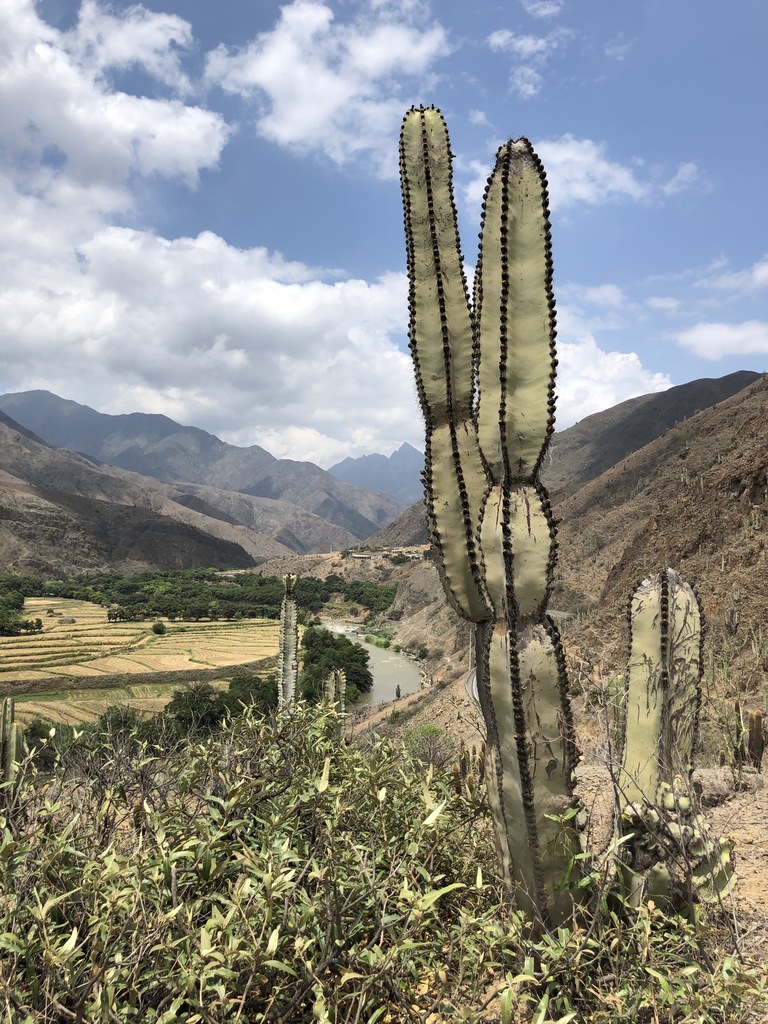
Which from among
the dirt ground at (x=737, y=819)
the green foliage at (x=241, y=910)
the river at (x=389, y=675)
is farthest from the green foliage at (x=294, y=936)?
the river at (x=389, y=675)

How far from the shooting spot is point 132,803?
3131 millimetres

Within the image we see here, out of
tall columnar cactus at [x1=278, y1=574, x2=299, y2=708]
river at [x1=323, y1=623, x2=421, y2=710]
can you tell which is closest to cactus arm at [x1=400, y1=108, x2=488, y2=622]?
tall columnar cactus at [x1=278, y1=574, x2=299, y2=708]

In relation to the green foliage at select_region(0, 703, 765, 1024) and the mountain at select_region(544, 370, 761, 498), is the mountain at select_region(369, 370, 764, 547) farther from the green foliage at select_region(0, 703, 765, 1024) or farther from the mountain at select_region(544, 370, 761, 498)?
the green foliage at select_region(0, 703, 765, 1024)

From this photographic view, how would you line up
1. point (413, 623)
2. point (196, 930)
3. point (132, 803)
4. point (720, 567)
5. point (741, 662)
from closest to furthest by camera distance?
1. point (196, 930)
2. point (132, 803)
3. point (741, 662)
4. point (720, 567)
5. point (413, 623)

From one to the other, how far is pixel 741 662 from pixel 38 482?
16640 cm

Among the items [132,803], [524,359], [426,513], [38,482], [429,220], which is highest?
[38,482]

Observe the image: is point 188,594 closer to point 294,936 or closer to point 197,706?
point 197,706

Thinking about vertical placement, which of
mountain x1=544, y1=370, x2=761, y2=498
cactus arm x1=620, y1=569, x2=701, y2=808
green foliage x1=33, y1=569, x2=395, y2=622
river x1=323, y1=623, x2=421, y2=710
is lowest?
river x1=323, y1=623, x2=421, y2=710

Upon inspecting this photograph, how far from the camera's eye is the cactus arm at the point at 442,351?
11.7ft

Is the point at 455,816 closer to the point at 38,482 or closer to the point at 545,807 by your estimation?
the point at 545,807

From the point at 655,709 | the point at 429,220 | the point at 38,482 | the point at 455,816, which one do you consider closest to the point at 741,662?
the point at 655,709

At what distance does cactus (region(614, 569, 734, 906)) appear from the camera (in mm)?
2859

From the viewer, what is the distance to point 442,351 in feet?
12.4

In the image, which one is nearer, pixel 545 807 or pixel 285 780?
pixel 545 807
